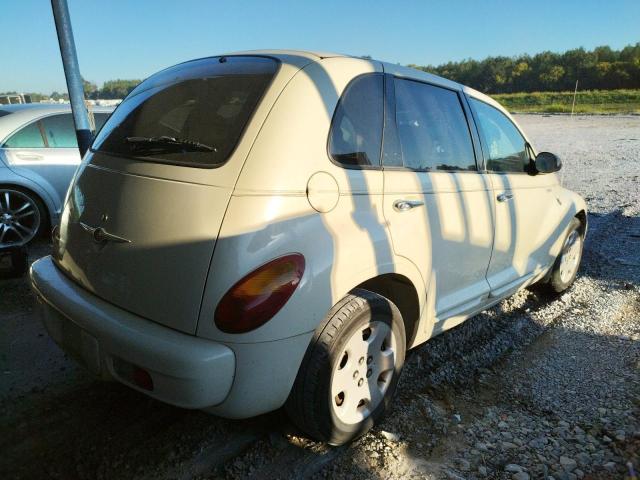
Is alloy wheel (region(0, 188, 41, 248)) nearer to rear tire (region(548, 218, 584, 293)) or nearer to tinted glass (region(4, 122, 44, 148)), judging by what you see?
tinted glass (region(4, 122, 44, 148))

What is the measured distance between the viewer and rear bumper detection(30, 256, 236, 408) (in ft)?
5.66

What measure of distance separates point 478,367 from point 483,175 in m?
1.27

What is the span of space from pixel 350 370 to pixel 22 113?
5.34 metres

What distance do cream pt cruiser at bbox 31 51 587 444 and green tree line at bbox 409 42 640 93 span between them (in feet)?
255

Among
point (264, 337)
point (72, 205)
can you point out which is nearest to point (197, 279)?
point (264, 337)

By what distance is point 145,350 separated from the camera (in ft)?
5.84

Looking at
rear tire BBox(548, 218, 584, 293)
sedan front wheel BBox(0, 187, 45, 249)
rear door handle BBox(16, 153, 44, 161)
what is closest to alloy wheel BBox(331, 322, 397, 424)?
rear tire BBox(548, 218, 584, 293)

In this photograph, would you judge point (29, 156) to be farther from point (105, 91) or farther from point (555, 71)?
point (555, 71)

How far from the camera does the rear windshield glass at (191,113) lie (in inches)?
78.9

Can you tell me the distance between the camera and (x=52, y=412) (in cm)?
248

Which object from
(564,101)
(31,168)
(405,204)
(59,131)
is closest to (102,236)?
(405,204)

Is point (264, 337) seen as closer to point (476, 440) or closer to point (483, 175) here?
point (476, 440)

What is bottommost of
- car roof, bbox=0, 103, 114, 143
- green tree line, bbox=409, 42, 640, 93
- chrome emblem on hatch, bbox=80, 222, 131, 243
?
chrome emblem on hatch, bbox=80, 222, 131, 243

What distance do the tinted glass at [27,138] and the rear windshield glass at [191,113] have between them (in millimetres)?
3574
